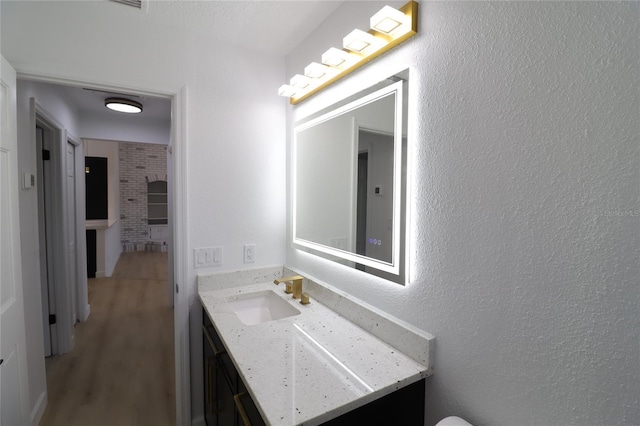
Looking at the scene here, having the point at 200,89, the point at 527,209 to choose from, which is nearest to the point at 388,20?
the point at 527,209

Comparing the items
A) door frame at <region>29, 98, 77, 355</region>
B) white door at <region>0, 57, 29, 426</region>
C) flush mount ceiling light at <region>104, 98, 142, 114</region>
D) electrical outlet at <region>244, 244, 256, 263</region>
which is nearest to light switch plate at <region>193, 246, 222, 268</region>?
electrical outlet at <region>244, 244, 256, 263</region>

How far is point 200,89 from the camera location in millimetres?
1807

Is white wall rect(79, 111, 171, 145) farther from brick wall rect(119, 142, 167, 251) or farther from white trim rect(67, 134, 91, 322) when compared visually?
brick wall rect(119, 142, 167, 251)

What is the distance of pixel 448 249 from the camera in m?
1.03

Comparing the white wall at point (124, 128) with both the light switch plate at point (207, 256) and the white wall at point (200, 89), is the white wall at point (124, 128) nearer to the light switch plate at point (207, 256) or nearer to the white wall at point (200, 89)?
the white wall at point (200, 89)

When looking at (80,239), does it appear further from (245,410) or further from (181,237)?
(245,410)

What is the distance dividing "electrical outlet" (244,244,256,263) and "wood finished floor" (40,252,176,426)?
1.13 meters

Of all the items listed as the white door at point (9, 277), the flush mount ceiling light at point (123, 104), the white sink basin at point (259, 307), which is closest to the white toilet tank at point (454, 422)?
the white sink basin at point (259, 307)

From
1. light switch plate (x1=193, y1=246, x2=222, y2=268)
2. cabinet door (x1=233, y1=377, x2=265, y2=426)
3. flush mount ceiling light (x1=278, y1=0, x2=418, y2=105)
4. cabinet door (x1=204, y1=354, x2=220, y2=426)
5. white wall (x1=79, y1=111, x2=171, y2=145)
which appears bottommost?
cabinet door (x1=204, y1=354, x2=220, y2=426)

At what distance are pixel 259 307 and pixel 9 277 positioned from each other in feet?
3.84

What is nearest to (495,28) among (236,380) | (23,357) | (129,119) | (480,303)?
(480,303)

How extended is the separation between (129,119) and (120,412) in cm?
315

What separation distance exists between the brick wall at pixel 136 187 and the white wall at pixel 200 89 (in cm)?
708

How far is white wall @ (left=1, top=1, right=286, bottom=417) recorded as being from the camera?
1.49 m
